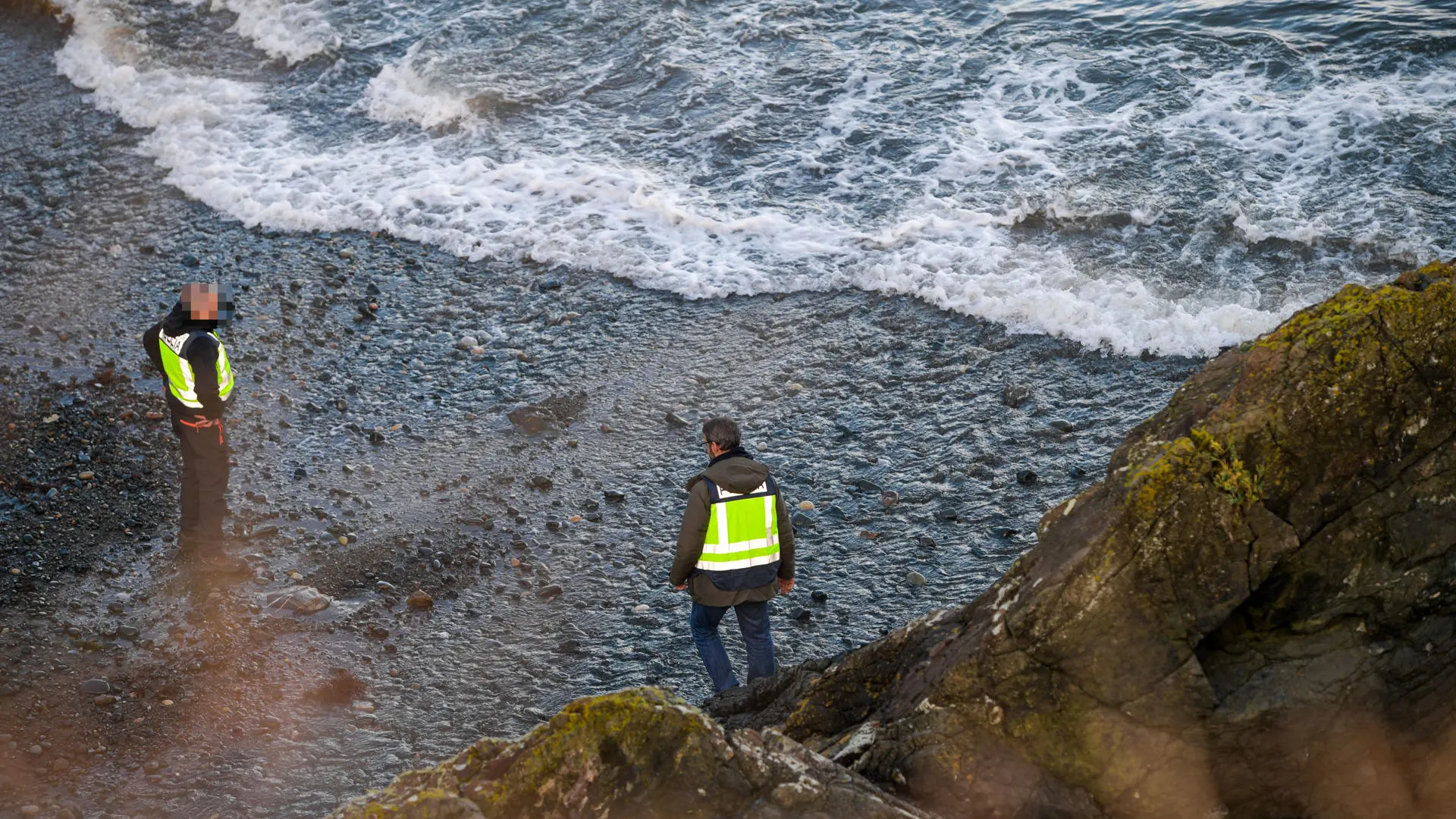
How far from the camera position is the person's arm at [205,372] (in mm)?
9383

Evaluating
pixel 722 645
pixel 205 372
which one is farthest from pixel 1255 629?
pixel 205 372

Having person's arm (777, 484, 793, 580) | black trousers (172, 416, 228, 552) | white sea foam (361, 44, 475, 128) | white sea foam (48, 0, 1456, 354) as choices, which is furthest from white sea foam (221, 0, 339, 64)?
person's arm (777, 484, 793, 580)

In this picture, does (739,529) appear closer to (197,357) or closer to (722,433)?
(722,433)

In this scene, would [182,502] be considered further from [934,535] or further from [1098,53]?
[1098,53]

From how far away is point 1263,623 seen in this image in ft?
17.6

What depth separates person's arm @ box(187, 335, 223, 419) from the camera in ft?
30.8

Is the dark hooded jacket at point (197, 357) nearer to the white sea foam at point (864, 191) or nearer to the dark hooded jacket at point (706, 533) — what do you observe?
the dark hooded jacket at point (706, 533)

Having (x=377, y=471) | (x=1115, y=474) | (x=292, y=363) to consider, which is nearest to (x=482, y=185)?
(x=292, y=363)

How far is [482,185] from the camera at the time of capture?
56.9ft

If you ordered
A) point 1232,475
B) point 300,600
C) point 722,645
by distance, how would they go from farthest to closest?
point 300,600 < point 722,645 < point 1232,475

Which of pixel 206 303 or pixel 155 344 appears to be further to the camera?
pixel 155 344

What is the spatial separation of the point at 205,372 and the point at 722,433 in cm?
443

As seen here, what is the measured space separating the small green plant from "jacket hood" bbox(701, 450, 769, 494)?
3030 millimetres

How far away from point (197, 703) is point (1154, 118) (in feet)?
47.9
